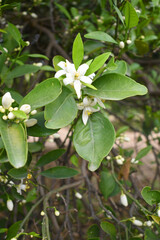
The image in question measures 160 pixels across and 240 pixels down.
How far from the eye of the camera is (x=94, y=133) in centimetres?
69

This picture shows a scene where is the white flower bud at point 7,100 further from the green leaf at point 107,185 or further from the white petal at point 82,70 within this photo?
the green leaf at point 107,185

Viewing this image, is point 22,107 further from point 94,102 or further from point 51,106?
point 94,102

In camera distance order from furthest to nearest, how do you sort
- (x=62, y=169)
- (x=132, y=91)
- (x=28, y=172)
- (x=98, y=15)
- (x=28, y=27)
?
(x=28, y=27)
(x=98, y=15)
(x=62, y=169)
(x=28, y=172)
(x=132, y=91)

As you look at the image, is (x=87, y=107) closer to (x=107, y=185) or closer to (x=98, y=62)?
(x=98, y=62)

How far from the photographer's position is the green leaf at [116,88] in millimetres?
625

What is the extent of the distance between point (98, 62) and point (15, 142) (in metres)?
0.28

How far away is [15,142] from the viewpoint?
0.59 metres

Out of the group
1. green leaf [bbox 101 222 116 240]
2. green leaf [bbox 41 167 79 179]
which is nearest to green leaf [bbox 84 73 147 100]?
green leaf [bbox 41 167 79 179]

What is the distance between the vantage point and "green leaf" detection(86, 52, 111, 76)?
65cm

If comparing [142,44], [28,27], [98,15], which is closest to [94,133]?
[142,44]

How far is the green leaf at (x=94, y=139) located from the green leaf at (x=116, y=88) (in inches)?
3.1

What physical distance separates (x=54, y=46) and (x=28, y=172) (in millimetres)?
973

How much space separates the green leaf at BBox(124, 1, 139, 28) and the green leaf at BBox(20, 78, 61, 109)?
1.23 feet

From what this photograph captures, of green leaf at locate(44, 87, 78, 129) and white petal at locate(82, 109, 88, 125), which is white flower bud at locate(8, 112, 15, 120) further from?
white petal at locate(82, 109, 88, 125)
